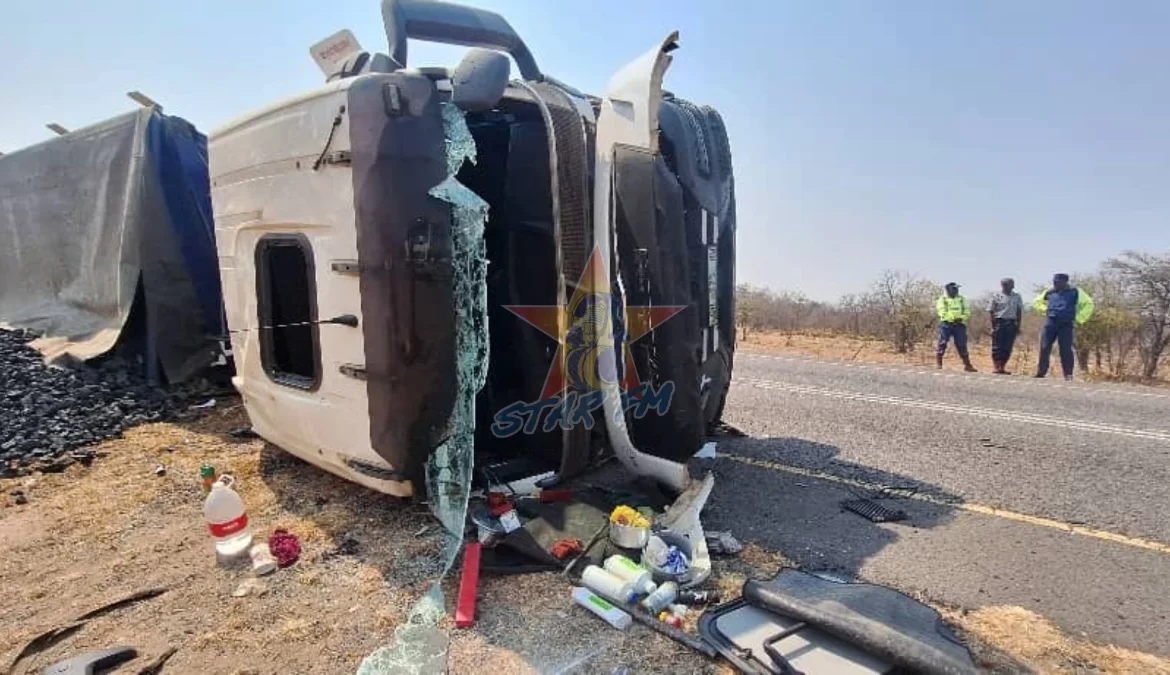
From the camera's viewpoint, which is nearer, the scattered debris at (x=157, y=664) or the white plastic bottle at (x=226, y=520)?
the scattered debris at (x=157, y=664)

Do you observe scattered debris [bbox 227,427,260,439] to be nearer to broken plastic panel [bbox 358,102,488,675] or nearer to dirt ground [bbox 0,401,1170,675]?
dirt ground [bbox 0,401,1170,675]

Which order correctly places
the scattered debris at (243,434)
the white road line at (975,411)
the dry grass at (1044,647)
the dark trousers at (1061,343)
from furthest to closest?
the dark trousers at (1061,343), the white road line at (975,411), the scattered debris at (243,434), the dry grass at (1044,647)

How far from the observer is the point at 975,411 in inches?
241

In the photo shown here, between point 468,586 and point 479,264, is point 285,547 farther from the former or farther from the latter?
point 479,264

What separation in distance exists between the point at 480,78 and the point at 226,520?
7.97 ft

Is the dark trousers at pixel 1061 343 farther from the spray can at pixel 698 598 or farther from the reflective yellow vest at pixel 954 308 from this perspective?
the spray can at pixel 698 598

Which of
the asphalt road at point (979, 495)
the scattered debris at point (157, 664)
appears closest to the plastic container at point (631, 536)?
the asphalt road at point (979, 495)

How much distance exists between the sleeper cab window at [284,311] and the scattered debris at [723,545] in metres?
2.19

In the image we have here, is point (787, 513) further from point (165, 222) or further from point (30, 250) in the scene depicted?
point (30, 250)

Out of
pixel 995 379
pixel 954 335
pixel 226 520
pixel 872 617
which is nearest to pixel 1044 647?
pixel 872 617

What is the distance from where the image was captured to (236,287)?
157 inches

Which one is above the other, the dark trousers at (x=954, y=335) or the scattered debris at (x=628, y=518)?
the dark trousers at (x=954, y=335)

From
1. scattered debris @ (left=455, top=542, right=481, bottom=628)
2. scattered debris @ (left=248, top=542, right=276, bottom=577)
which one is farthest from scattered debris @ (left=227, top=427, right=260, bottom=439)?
scattered debris @ (left=455, top=542, right=481, bottom=628)

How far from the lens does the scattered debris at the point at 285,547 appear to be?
298cm
